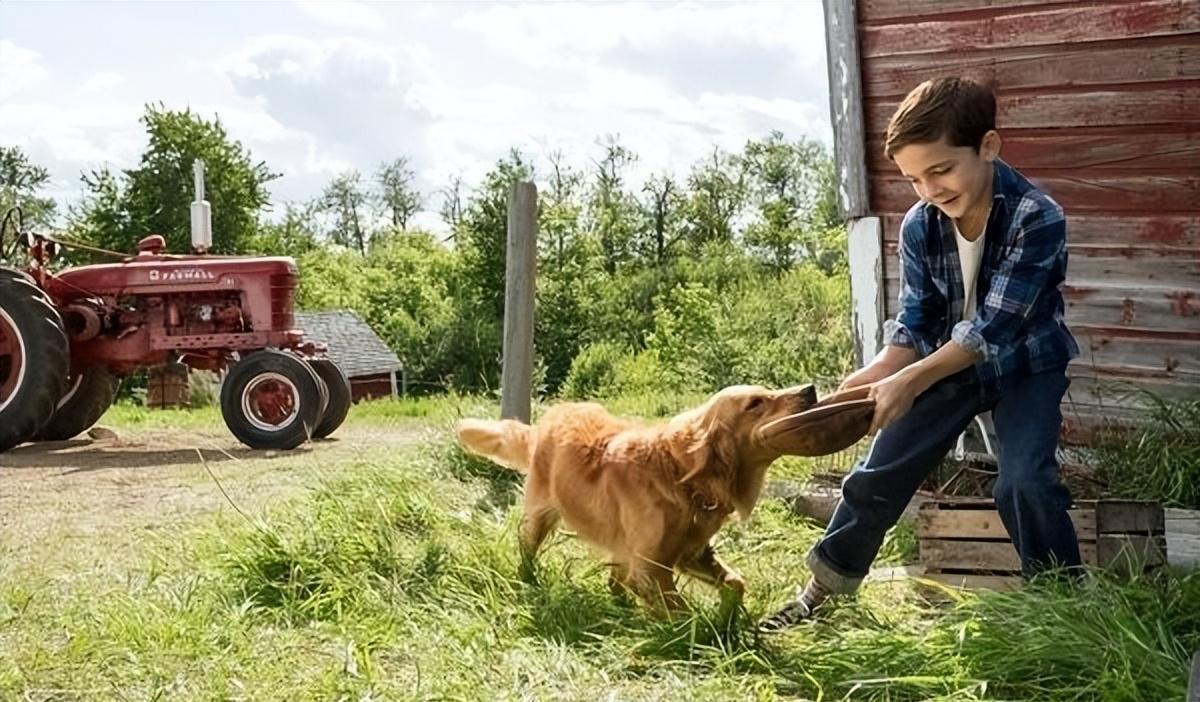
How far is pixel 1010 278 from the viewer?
3104mm

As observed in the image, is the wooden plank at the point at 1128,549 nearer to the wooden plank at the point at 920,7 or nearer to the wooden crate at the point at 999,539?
the wooden crate at the point at 999,539

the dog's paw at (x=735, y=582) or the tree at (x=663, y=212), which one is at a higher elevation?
the tree at (x=663, y=212)

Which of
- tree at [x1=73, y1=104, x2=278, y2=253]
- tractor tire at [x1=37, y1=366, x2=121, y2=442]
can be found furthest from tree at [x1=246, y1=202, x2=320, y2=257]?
tractor tire at [x1=37, y1=366, x2=121, y2=442]

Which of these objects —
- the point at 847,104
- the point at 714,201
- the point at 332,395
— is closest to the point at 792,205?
the point at 714,201

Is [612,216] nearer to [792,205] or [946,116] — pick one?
[792,205]

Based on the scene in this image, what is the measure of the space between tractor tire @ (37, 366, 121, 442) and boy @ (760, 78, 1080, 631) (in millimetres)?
6721

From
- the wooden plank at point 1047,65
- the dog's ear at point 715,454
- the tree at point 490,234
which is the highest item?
the tree at point 490,234

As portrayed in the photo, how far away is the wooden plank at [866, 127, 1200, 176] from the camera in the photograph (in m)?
4.73

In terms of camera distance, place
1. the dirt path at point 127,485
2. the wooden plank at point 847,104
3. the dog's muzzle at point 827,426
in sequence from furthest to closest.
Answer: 1. the wooden plank at point 847,104
2. the dirt path at point 127,485
3. the dog's muzzle at point 827,426

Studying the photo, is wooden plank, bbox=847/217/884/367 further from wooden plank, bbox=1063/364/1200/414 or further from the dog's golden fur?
the dog's golden fur

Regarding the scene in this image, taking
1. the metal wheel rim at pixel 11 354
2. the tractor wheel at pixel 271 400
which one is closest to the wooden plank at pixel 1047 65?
the tractor wheel at pixel 271 400

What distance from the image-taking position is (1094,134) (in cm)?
493

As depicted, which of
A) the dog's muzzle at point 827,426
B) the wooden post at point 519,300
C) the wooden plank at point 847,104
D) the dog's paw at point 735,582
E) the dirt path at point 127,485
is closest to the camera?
the dog's muzzle at point 827,426

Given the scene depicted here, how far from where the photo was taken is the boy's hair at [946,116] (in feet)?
9.86
